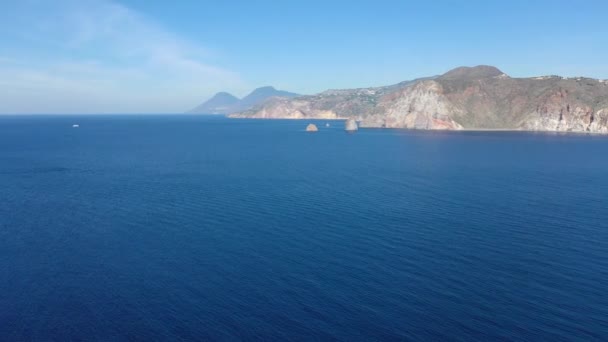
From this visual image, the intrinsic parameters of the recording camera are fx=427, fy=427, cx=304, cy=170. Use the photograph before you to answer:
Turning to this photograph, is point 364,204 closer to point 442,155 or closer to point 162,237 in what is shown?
point 162,237

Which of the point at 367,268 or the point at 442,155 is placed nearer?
the point at 367,268

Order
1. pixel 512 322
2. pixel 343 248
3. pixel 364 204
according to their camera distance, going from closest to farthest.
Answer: pixel 512 322, pixel 343 248, pixel 364 204

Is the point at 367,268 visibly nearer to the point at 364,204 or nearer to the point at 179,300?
the point at 179,300

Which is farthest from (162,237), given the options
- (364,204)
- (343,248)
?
(364,204)

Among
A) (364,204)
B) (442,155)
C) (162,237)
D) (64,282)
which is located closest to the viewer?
(64,282)

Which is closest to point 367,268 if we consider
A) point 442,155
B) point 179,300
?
point 179,300

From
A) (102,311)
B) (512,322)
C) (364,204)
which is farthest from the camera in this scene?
(364,204)
